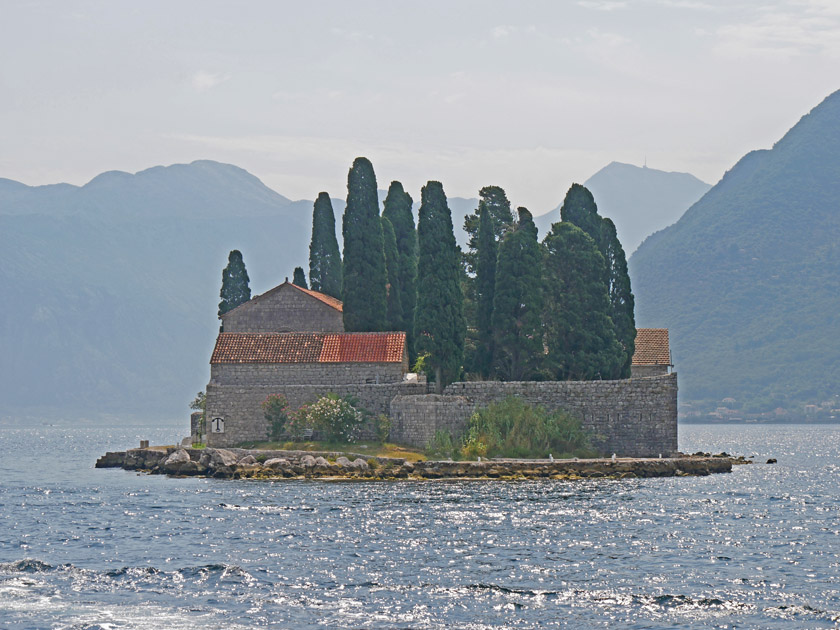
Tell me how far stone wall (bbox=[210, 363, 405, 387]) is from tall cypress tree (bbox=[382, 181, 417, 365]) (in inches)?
278

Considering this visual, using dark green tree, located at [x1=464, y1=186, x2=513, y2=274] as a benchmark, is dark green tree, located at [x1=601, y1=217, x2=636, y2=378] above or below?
below

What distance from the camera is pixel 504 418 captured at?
→ 61000mm

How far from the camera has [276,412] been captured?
6322 centimetres

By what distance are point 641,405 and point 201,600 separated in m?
37.9

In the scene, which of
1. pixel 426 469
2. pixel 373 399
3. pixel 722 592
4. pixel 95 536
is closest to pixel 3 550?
pixel 95 536

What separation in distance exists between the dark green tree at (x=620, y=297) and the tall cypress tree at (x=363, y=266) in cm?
1355

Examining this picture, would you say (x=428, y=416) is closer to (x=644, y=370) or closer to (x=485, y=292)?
(x=485, y=292)

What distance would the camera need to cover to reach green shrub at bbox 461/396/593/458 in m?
60.7

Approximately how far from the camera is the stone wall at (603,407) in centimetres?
6119

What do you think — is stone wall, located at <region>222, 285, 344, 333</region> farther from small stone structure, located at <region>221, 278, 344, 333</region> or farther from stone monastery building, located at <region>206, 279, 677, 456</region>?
stone monastery building, located at <region>206, 279, 677, 456</region>

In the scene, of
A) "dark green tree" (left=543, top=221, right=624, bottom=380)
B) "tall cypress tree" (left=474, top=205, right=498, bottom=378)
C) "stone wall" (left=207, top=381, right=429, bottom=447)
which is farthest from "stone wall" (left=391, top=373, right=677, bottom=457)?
"stone wall" (left=207, top=381, right=429, bottom=447)

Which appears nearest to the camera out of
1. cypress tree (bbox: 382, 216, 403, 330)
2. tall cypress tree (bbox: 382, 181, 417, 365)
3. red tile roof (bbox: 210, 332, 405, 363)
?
red tile roof (bbox: 210, 332, 405, 363)

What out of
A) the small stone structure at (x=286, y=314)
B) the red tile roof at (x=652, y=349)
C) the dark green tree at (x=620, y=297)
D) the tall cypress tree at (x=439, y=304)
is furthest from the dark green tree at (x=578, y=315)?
the small stone structure at (x=286, y=314)

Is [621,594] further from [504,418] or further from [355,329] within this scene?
[355,329]
